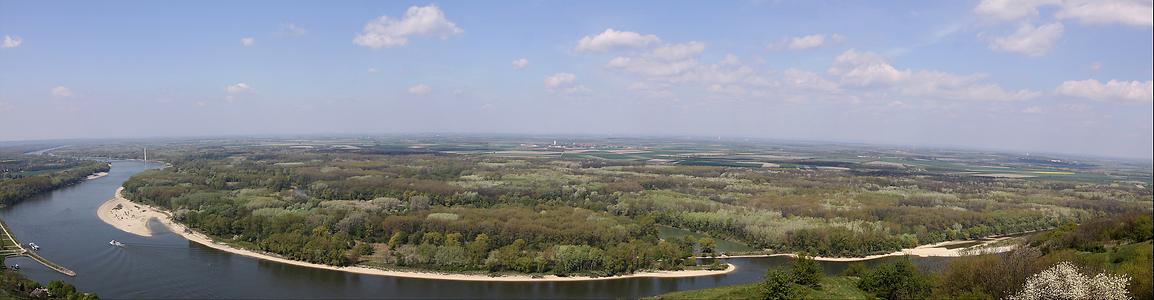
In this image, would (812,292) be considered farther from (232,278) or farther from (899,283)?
(232,278)

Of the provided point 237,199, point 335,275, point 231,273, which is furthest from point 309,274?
point 237,199

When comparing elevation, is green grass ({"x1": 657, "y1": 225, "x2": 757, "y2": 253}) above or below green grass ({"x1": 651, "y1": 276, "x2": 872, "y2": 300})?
below

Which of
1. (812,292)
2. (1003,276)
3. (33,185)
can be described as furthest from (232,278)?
(33,185)

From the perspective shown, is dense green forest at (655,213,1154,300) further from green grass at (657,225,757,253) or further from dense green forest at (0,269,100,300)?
dense green forest at (0,269,100,300)

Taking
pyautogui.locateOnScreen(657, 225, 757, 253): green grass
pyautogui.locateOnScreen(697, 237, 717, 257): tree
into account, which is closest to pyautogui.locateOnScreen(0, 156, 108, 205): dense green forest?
pyautogui.locateOnScreen(657, 225, 757, 253): green grass

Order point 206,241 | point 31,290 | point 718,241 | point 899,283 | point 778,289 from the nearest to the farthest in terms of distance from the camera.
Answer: point 778,289
point 899,283
point 31,290
point 206,241
point 718,241

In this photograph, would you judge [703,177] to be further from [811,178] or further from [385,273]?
[385,273]
